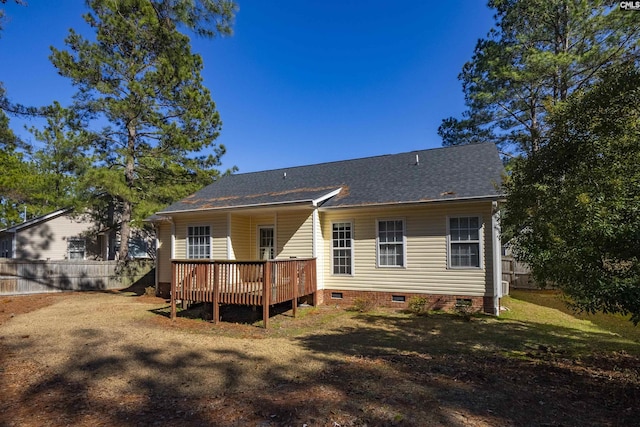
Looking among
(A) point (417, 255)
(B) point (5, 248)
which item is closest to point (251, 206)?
(A) point (417, 255)

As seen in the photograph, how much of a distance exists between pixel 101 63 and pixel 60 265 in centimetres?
908

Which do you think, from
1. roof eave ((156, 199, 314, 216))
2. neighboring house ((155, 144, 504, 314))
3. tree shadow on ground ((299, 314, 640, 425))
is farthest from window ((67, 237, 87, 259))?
tree shadow on ground ((299, 314, 640, 425))

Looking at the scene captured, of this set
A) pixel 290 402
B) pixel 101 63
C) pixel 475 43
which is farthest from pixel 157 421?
pixel 475 43

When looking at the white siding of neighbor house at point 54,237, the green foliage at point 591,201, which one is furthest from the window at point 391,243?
the white siding of neighbor house at point 54,237

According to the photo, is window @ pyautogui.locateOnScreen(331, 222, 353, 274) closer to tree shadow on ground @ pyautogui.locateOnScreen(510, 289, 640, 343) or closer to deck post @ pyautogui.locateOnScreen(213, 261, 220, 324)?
deck post @ pyautogui.locateOnScreen(213, 261, 220, 324)

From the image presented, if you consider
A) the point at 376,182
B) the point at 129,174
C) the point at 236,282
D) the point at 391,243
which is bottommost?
the point at 236,282

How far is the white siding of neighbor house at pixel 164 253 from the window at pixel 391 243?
28.9 ft

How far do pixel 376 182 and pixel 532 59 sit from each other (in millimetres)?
8638

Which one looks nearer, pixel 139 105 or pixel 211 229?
pixel 211 229

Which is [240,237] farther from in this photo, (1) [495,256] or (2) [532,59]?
(2) [532,59]

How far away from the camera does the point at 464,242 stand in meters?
9.72

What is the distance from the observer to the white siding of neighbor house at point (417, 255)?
9.52 m

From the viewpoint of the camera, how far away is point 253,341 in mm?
7180

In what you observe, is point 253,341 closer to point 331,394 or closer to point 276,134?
point 331,394
